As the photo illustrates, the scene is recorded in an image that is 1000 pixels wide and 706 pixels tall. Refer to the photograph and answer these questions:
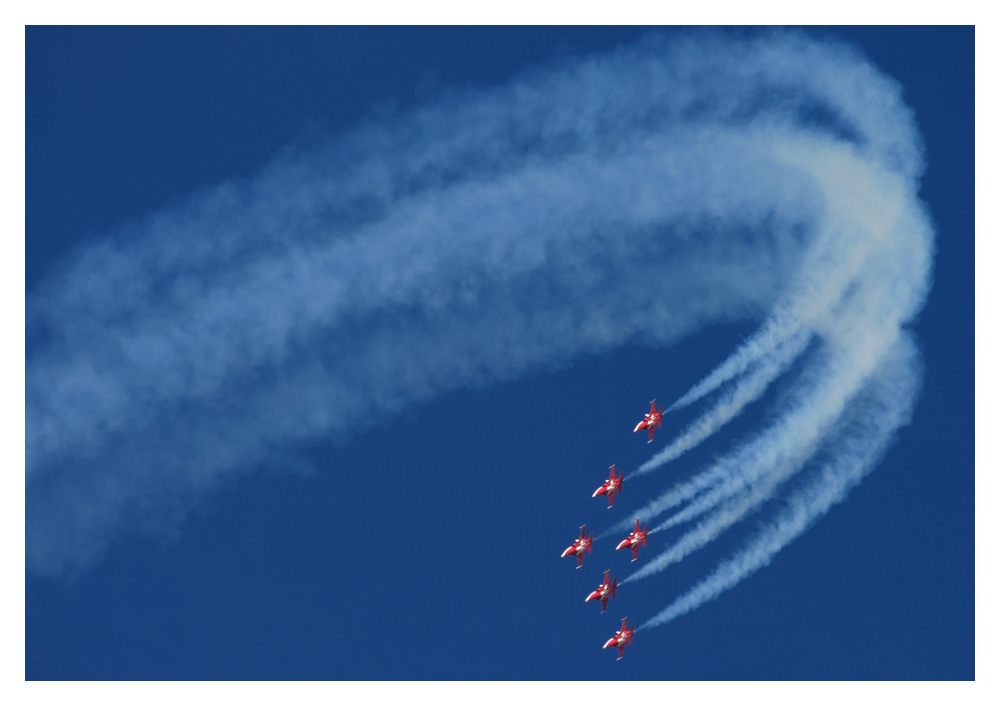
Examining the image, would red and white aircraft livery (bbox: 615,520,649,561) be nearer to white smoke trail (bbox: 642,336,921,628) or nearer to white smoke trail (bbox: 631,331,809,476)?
white smoke trail (bbox: 642,336,921,628)

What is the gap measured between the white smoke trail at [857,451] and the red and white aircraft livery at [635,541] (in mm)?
2872

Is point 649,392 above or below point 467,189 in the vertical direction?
below

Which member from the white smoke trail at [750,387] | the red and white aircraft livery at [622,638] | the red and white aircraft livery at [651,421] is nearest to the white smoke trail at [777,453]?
the white smoke trail at [750,387]

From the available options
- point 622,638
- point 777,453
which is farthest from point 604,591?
point 777,453

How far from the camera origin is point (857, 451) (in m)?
51.9

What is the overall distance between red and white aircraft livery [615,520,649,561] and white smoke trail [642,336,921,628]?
2872mm

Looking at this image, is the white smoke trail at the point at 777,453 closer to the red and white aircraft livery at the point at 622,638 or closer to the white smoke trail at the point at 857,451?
the white smoke trail at the point at 857,451

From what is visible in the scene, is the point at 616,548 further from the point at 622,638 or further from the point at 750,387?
the point at 750,387

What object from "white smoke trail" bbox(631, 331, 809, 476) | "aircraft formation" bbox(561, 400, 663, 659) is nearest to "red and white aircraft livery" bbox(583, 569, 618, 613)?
"aircraft formation" bbox(561, 400, 663, 659)

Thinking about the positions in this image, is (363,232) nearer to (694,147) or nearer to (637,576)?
(694,147)

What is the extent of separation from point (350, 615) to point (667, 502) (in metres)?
12.2

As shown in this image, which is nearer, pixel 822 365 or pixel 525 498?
pixel 822 365

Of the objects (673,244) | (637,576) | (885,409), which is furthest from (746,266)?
(637,576)

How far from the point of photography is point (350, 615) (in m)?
59.0
